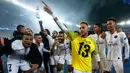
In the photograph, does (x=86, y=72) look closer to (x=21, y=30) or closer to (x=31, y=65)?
(x=31, y=65)


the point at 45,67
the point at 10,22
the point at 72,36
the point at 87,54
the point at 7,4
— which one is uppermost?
the point at 7,4

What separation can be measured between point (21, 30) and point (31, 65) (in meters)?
1.42

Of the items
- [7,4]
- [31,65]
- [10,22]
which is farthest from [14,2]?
[31,65]

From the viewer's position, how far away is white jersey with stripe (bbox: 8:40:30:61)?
5609mm

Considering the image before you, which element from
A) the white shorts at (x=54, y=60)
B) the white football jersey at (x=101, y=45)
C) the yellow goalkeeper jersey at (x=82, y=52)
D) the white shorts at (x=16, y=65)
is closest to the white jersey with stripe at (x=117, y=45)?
the white football jersey at (x=101, y=45)

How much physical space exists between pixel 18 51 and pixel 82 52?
5.93 ft

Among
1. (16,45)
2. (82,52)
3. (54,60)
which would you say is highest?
(16,45)

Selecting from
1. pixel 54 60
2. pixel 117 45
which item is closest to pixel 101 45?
pixel 117 45

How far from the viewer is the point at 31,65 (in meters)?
6.18

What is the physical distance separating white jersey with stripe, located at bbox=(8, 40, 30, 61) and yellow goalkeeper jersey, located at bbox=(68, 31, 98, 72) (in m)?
1.43

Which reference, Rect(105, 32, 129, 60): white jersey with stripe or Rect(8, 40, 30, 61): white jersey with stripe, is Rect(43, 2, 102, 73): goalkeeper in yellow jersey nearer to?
Rect(8, 40, 30, 61): white jersey with stripe

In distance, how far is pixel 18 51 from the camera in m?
5.71

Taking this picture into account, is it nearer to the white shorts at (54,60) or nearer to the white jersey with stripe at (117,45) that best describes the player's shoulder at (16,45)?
the white shorts at (54,60)

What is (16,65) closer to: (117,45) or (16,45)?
(16,45)
